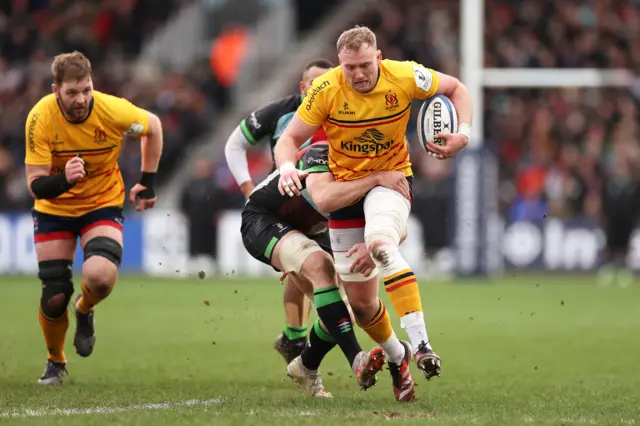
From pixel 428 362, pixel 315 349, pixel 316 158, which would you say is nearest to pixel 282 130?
pixel 316 158

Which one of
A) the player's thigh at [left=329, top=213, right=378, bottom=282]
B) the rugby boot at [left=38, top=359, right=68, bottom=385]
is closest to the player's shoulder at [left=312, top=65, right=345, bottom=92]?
the player's thigh at [left=329, top=213, right=378, bottom=282]

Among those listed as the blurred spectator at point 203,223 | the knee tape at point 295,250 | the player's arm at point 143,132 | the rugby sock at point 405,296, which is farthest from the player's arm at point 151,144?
the blurred spectator at point 203,223

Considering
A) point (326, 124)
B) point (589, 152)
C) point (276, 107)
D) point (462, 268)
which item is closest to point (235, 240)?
point (462, 268)

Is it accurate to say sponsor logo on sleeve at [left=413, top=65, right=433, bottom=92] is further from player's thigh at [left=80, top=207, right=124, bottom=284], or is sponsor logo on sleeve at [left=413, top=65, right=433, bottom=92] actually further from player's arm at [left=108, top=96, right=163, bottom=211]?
player's thigh at [left=80, top=207, right=124, bottom=284]

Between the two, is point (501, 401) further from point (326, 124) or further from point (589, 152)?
point (589, 152)

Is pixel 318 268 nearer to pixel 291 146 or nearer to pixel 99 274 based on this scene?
pixel 291 146

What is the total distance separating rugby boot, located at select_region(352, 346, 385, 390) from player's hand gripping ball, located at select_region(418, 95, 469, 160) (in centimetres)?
131

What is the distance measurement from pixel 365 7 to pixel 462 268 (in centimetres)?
854

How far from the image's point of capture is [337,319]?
7.43 m

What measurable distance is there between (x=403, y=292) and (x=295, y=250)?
35.9 inches

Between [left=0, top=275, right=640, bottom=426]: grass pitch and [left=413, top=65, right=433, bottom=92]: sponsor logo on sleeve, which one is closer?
[left=0, top=275, right=640, bottom=426]: grass pitch

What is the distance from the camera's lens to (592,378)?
28.7 ft

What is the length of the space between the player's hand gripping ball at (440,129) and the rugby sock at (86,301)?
2.76m

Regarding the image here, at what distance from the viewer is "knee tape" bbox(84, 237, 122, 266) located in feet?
28.2
